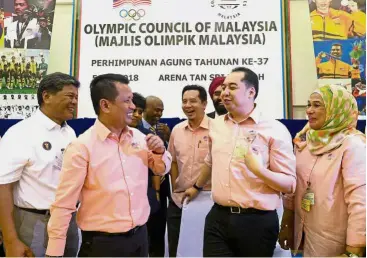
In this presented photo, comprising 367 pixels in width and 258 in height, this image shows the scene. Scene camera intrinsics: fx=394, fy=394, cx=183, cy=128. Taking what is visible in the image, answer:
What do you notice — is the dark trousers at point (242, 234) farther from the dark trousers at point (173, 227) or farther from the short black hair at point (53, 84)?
the short black hair at point (53, 84)

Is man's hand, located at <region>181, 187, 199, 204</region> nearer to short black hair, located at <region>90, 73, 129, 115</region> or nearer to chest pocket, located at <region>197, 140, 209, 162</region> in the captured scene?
chest pocket, located at <region>197, 140, 209, 162</region>

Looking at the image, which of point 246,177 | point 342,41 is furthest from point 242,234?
point 342,41

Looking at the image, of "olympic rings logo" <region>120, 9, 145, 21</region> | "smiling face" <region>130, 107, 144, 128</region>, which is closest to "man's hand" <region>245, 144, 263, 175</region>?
"smiling face" <region>130, 107, 144, 128</region>

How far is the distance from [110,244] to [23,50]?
12.2 feet

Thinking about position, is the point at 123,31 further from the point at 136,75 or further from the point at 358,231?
the point at 358,231

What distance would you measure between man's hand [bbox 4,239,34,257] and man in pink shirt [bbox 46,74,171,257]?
0.36 metres

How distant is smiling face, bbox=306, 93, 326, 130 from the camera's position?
2012mm

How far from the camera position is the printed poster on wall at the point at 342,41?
441cm

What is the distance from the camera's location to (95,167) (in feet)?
5.47

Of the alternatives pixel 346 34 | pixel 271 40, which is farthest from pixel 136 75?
pixel 346 34

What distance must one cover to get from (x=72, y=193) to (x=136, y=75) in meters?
3.10

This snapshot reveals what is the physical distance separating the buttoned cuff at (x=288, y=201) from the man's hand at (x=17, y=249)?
1369 millimetres

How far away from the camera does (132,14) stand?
4.64 metres

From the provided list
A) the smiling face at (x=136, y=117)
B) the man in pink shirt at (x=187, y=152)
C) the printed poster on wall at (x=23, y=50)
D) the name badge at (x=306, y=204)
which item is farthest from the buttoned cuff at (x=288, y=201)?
the printed poster on wall at (x=23, y=50)
